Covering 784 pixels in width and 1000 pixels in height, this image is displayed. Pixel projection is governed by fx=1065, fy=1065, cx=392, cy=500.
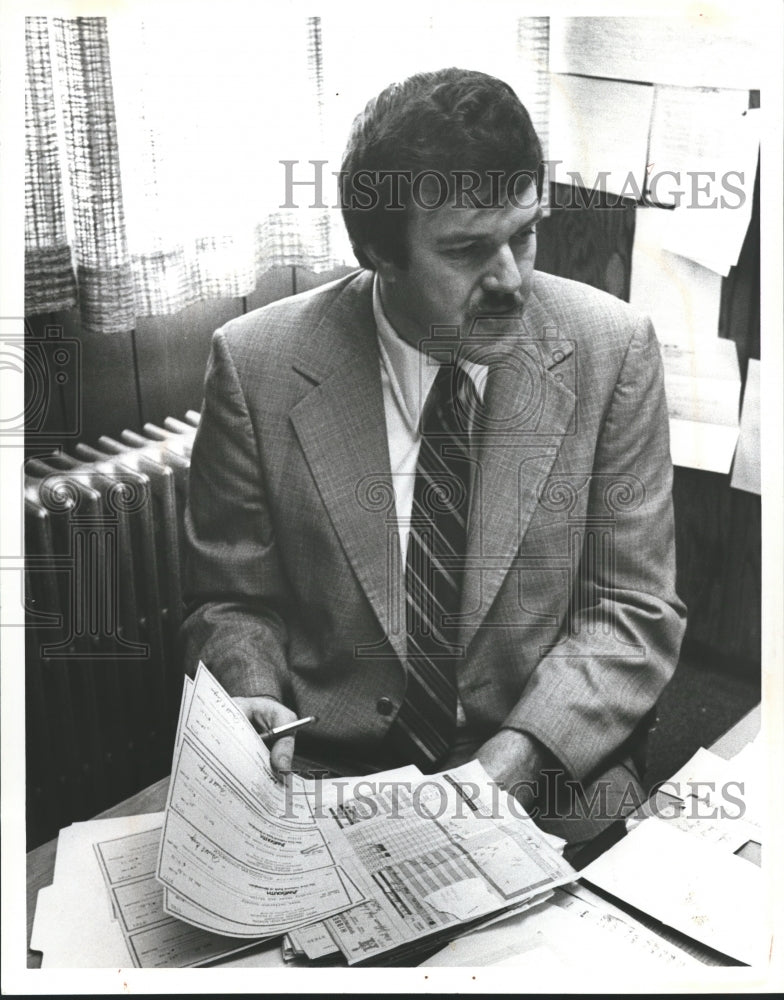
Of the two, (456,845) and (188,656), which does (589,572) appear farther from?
(188,656)

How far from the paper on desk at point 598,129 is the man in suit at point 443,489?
0.05 metres

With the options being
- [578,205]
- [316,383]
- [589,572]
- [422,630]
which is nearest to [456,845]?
[422,630]

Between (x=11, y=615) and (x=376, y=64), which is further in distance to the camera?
(x=11, y=615)

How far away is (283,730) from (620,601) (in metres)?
0.52

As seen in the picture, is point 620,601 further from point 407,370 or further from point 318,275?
point 318,275

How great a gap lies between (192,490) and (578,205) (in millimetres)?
666

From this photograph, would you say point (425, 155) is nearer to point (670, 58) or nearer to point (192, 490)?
point (670, 58)

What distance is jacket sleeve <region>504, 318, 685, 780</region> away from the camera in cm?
149

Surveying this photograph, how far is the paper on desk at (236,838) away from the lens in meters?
1.48

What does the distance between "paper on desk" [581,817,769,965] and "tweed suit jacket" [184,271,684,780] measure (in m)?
0.14

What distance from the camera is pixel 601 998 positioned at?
1572 mm

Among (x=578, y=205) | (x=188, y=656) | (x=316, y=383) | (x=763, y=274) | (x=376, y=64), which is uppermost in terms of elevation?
(x=376, y=64)

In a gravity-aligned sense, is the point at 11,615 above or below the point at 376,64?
below

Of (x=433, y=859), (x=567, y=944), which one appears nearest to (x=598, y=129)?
(x=433, y=859)
